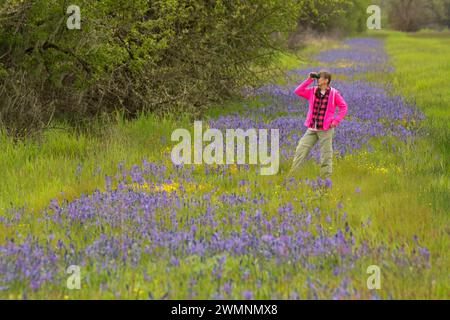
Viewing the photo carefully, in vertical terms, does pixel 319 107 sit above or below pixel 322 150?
above

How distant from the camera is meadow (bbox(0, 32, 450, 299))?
3.98 metres

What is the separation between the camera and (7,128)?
28.9 feet

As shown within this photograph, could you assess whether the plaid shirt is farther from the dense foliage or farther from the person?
the dense foliage

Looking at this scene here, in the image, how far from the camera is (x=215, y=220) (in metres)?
5.37

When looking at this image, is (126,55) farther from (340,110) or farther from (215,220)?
(215,220)

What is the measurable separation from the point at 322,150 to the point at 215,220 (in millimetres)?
2430

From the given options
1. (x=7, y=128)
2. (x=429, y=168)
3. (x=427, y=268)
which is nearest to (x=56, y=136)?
(x=7, y=128)

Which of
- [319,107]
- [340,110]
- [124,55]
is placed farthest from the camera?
[124,55]

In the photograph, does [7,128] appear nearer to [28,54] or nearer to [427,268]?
[28,54]

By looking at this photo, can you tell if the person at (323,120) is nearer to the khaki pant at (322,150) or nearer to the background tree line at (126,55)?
the khaki pant at (322,150)

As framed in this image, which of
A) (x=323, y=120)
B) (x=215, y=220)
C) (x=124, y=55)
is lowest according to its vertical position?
(x=215, y=220)

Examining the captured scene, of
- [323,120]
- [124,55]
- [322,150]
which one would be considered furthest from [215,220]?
[124,55]
